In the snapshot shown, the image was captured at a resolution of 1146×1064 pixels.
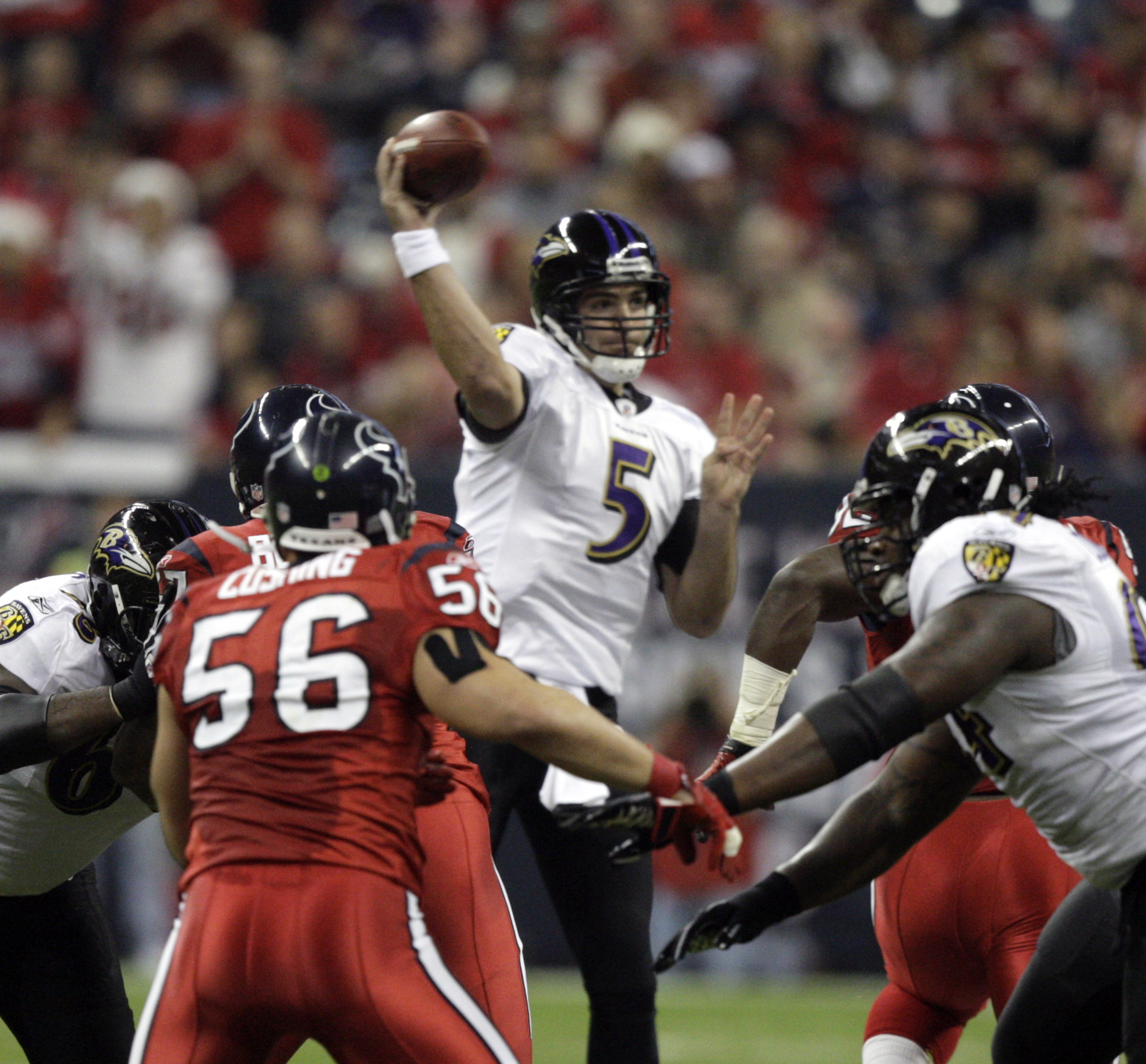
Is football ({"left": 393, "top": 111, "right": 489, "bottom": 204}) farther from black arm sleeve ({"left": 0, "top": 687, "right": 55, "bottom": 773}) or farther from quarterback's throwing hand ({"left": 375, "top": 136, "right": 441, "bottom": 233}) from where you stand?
black arm sleeve ({"left": 0, "top": 687, "right": 55, "bottom": 773})

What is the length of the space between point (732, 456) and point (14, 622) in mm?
1801

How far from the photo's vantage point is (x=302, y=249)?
10016 mm

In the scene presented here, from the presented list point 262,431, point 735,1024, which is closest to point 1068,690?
point 262,431

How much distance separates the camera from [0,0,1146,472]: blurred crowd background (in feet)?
30.8

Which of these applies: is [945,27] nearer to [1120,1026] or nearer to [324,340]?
[324,340]

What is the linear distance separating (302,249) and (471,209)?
3.19 ft

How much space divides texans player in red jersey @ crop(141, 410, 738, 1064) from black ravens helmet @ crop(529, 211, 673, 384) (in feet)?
4.74

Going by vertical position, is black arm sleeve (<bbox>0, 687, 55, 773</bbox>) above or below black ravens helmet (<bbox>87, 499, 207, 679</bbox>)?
below

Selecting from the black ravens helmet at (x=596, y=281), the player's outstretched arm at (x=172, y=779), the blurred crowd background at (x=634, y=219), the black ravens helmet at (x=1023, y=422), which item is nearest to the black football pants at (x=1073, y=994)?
the black ravens helmet at (x=1023, y=422)

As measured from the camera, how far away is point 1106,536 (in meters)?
4.22

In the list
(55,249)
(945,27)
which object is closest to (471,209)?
(55,249)

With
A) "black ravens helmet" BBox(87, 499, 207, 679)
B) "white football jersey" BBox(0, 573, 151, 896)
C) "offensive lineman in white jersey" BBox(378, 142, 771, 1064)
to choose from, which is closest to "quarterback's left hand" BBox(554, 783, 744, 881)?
"offensive lineman in white jersey" BBox(378, 142, 771, 1064)

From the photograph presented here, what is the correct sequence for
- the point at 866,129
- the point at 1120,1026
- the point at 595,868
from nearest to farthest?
the point at 1120,1026, the point at 595,868, the point at 866,129

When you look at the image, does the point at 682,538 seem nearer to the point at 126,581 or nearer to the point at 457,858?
the point at 457,858
